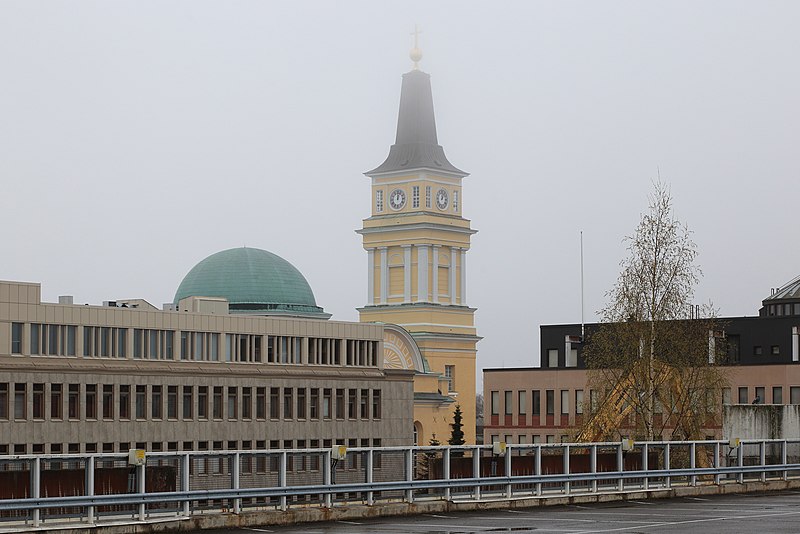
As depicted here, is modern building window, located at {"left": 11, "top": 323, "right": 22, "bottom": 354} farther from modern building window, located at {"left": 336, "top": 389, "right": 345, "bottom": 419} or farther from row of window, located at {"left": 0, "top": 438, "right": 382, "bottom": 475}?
modern building window, located at {"left": 336, "top": 389, "right": 345, "bottom": 419}

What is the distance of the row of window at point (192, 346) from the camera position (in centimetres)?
8931

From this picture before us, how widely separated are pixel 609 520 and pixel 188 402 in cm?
6836

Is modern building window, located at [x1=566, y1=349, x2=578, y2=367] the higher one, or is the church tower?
the church tower

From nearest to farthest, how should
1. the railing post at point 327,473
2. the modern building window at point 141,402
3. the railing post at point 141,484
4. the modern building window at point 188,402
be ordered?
the railing post at point 141,484 < the railing post at point 327,473 < the modern building window at point 141,402 < the modern building window at point 188,402

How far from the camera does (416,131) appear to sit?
165 m

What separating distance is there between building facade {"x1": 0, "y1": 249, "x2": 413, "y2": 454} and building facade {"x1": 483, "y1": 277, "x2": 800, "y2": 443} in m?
7.82

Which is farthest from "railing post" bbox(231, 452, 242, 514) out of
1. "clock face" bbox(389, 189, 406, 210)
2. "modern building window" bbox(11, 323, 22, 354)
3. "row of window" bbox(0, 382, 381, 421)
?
"clock face" bbox(389, 189, 406, 210)

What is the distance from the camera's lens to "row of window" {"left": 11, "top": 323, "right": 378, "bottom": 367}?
89312mm

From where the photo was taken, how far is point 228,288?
151 meters

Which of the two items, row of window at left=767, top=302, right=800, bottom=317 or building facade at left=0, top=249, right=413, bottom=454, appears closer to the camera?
building facade at left=0, top=249, right=413, bottom=454

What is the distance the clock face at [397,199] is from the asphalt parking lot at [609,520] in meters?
130

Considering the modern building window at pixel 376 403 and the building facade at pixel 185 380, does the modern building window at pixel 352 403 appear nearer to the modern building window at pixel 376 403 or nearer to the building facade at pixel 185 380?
the building facade at pixel 185 380

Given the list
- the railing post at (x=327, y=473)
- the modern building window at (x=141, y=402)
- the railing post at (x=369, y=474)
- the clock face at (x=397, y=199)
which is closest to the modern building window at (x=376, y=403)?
the modern building window at (x=141, y=402)

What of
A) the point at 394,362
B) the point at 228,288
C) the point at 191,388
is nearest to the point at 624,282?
the point at 191,388
